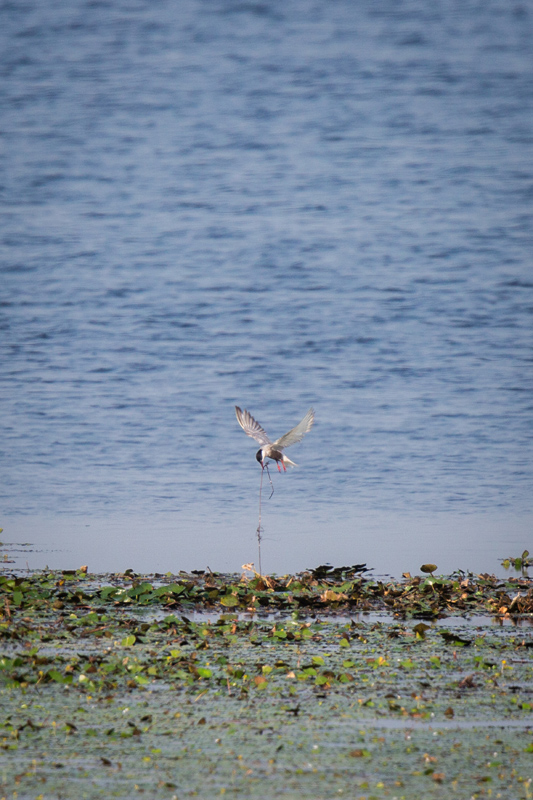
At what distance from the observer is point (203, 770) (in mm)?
3619

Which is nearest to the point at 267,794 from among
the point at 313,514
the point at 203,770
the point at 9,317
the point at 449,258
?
the point at 203,770

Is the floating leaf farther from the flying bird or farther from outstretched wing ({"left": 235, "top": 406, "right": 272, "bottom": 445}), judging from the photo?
outstretched wing ({"left": 235, "top": 406, "right": 272, "bottom": 445})

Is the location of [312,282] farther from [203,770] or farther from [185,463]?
[203,770]

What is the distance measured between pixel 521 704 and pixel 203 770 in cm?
152

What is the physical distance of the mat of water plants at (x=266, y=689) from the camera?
11.7 feet

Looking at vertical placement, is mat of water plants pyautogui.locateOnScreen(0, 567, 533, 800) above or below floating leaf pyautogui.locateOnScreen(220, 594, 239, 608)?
below

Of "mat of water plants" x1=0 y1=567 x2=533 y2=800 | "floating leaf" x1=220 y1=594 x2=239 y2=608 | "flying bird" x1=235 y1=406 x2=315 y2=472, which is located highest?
"flying bird" x1=235 y1=406 x2=315 y2=472

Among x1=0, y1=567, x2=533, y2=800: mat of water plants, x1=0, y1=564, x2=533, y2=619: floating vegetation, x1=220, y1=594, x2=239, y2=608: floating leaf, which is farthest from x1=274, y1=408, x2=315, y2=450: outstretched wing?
x1=220, y1=594, x2=239, y2=608: floating leaf

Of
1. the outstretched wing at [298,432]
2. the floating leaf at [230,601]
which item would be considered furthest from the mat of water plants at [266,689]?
the outstretched wing at [298,432]

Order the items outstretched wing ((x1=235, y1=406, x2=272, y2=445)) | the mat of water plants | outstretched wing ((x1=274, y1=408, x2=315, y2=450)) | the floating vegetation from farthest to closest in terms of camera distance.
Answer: outstretched wing ((x1=235, y1=406, x2=272, y2=445)), outstretched wing ((x1=274, y1=408, x2=315, y2=450)), the floating vegetation, the mat of water plants

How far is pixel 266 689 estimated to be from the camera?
4.56 metres

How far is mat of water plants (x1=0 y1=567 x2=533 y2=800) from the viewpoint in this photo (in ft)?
11.7

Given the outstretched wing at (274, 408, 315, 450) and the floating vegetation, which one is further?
the outstretched wing at (274, 408, 315, 450)

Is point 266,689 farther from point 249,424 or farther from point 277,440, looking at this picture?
point 249,424
